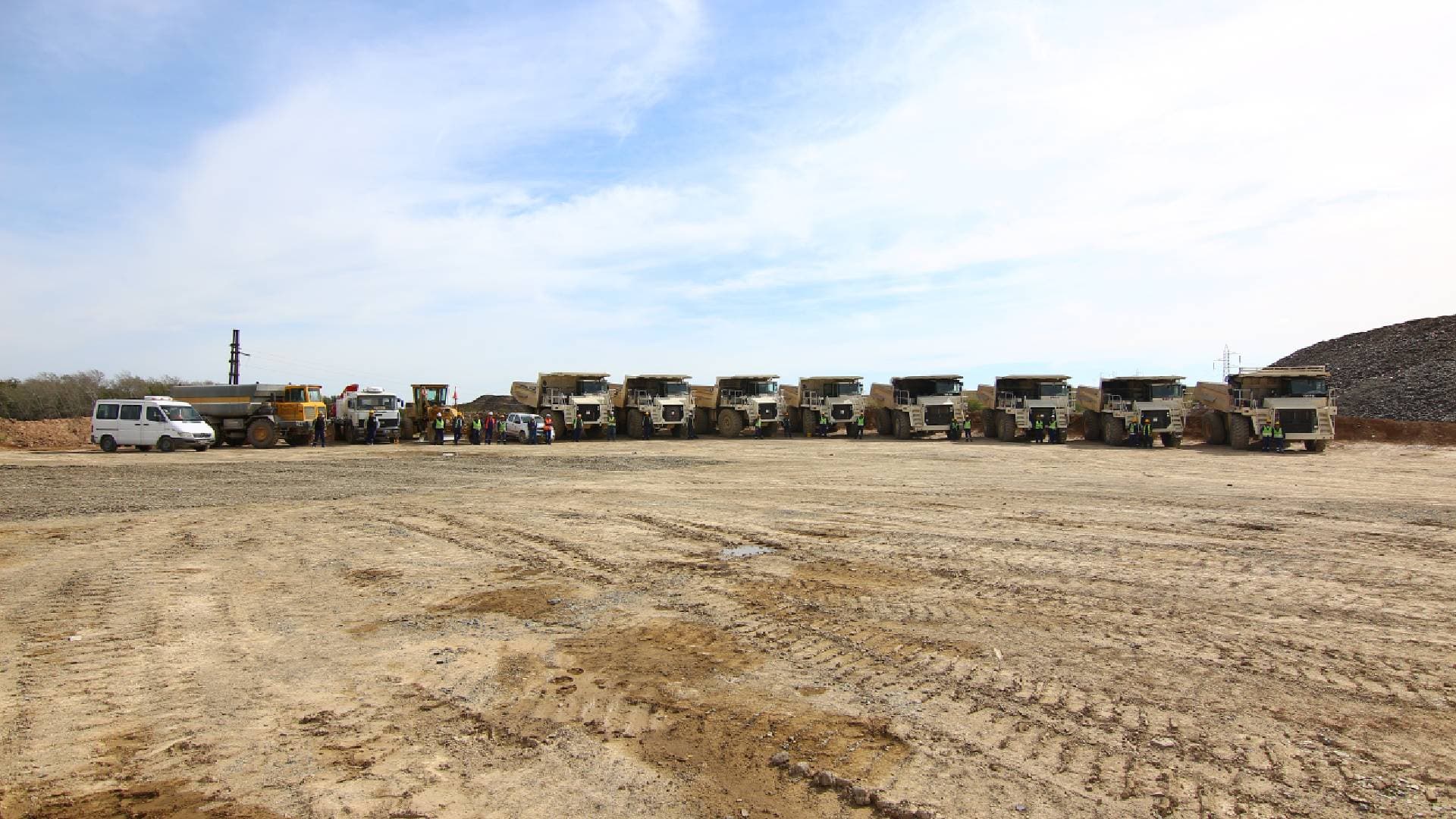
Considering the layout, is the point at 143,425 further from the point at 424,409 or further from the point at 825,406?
the point at 825,406

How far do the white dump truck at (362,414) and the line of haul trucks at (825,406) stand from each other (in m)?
0.04

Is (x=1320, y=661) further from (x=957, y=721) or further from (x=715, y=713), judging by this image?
(x=715, y=713)

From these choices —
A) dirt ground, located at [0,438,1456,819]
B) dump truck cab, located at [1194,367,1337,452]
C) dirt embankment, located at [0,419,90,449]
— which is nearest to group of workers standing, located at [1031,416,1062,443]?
dump truck cab, located at [1194,367,1337,452]

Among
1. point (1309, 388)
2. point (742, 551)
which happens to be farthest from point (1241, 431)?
point (742, 551)

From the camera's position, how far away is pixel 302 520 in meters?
11.5

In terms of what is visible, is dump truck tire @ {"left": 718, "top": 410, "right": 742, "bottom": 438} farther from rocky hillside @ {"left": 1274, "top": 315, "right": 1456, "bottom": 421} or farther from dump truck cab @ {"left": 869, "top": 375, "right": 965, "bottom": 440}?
rocky hillside @ {"left": 1274, "top": 315, "right": 1456, "bottom": 421}

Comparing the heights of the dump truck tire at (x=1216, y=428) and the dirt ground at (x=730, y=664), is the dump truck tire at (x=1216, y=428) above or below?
above

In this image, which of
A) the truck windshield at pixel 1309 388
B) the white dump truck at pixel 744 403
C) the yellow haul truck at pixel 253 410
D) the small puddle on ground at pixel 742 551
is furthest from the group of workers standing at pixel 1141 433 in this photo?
the yellow haul truck at pixel 253 410

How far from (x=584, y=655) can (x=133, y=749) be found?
2458mm

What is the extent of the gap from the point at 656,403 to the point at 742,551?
88.4 ft

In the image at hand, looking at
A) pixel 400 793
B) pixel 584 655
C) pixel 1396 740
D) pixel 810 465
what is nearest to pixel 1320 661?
pixel 1396 740

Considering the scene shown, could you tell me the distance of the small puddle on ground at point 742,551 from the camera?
29.6 ft

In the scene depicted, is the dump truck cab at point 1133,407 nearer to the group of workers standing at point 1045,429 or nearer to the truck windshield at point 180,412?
the group of workers standing at point 1045,429

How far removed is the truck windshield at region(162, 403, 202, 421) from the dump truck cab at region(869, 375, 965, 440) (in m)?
25.6
